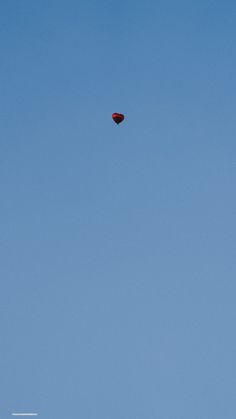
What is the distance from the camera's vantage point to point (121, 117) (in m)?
35.9

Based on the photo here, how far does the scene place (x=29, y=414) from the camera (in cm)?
3778

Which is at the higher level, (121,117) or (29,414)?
(121,117)

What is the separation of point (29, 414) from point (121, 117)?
21583mm
